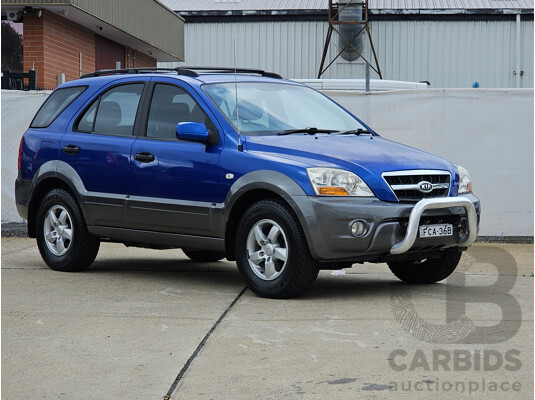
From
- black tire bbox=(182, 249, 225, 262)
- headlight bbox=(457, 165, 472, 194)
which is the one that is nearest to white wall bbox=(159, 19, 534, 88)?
black tire bbox=(182, 249, 225, 262)

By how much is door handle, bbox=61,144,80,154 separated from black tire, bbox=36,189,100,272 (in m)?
0.39

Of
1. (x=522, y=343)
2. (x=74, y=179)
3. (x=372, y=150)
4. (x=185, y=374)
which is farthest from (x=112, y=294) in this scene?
(x=522, y=343)

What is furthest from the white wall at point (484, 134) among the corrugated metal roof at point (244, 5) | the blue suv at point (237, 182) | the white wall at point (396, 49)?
the corrugated metal roof at point (244, 5)

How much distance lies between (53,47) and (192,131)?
13368mm

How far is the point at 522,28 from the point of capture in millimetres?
33938

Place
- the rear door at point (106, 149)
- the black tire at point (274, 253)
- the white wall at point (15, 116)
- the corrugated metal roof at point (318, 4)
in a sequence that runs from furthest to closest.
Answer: the corrugated metal roof at point (318, 4) → the white wall at point (15, 116) → the rear door at point (106, 149) → the black tire at point (274, 253)

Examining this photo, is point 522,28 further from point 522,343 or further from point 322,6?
point 522,343

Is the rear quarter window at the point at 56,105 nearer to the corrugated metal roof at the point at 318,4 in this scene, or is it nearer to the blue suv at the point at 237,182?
the blue suv at the point at 237,182

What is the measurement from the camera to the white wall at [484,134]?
12.4 meters

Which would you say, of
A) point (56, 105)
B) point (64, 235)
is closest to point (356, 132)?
point (64, 235)

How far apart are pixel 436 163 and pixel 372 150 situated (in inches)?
21.7

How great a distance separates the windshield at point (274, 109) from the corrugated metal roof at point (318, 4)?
25974 mm

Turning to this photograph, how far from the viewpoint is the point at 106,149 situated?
8.91m

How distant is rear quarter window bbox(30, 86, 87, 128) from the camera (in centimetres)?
964
